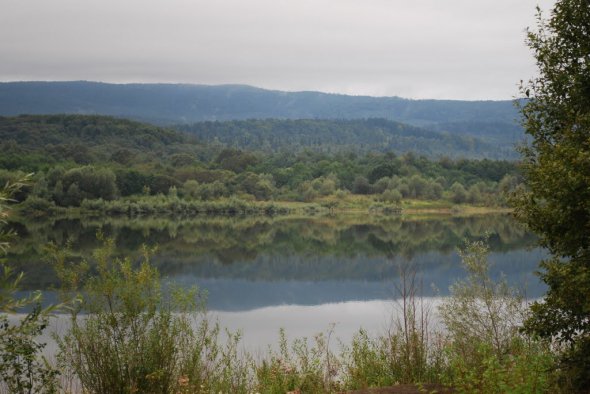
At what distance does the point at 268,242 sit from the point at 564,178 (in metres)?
49.7

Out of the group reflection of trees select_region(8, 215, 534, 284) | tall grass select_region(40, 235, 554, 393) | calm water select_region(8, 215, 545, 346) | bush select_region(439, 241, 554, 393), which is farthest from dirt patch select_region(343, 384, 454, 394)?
reflection of trees select_region(8, 215, 534, 284)

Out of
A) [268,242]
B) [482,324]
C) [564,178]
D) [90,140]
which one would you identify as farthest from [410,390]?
[90,140]

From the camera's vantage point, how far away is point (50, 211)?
84938mm

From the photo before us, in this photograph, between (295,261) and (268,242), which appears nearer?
(295,261)

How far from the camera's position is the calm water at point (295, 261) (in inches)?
1089

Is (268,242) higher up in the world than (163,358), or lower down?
lower down

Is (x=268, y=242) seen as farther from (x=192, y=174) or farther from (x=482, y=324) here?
(x=192, y=174)

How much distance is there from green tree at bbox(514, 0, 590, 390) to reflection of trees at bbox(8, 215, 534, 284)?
24317 mm

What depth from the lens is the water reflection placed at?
34.9 meters

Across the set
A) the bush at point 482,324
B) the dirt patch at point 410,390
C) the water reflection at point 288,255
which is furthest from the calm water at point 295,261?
the dirt patch at point 410,390

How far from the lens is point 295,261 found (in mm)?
47969

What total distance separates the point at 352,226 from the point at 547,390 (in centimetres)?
6787

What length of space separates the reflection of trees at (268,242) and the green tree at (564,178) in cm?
2432

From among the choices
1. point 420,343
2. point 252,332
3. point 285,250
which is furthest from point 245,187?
point 420,343
